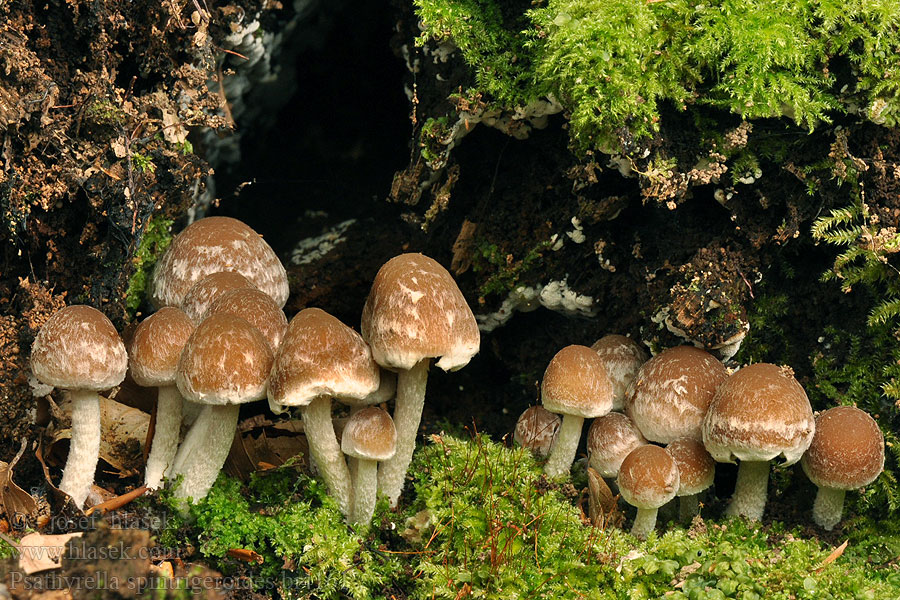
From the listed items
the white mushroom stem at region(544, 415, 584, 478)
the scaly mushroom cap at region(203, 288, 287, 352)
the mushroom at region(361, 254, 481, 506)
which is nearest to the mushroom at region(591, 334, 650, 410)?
the white mushroom stem at region(544, 415, 584, 478)

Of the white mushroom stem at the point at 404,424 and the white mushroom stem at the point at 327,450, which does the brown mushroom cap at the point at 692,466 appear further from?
the white mushroom stem at the point at 327,450

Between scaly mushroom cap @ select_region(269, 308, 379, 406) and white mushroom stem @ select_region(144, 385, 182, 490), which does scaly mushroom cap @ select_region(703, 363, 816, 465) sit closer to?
scaly mushroom cap @ select_region(269, 308, 379, 406)

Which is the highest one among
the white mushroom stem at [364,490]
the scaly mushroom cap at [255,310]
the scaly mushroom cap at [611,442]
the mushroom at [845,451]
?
the scaly mushroom cap at [255,310]

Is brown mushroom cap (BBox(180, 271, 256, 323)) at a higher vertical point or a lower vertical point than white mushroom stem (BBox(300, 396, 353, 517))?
higher

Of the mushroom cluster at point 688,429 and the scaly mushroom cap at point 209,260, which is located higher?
the scaly mushroom cap at point 209,260

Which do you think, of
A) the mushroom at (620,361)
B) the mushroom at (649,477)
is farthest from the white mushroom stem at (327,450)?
the mushroom at (620,361)

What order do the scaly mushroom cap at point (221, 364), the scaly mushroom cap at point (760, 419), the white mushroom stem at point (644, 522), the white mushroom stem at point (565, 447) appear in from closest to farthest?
the scaly mushroom cap at point (221, 364), the scaly mushroom cap at point (760, 419), the white mushroom stem at point (644, 522), the white mushroom stem at point (565, 447)

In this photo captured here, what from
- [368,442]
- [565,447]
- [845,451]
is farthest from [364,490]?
[845,451]
